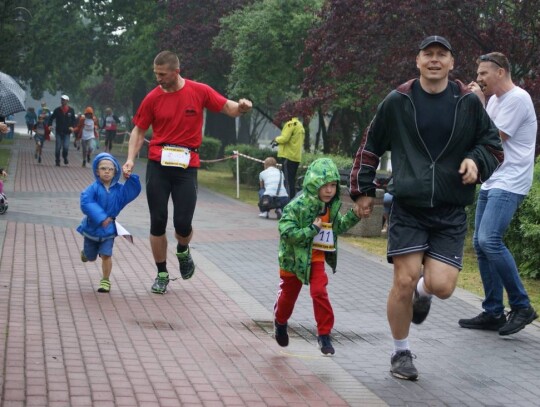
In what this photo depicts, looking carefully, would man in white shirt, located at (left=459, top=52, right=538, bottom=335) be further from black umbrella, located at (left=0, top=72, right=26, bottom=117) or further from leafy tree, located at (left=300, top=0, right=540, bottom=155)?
black umbrella, located at (left=0, top=72, right=26, bottom=117)

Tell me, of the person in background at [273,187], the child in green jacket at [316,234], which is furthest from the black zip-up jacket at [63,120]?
the child in green jacket at [316,234]

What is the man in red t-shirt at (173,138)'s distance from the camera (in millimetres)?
9109

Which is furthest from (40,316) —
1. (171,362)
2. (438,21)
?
(438,21)

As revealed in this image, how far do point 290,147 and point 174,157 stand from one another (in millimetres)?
10607

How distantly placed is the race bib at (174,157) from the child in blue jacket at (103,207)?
1.46 ft

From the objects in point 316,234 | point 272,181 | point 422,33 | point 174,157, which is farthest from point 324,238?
point 272,181

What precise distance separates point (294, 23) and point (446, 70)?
1876 cm

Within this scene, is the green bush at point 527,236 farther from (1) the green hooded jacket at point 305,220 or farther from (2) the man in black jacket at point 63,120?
(2) the man in black jacket at point 63,120

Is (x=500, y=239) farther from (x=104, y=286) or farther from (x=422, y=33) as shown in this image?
(x=422, y=33)

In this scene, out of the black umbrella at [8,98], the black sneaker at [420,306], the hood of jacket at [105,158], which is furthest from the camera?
the black umbrella at [8,98]

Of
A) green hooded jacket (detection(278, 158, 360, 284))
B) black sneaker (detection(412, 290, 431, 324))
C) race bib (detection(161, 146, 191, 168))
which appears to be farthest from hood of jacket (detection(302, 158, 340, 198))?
race bib (detection(161, 146, 191, 168))

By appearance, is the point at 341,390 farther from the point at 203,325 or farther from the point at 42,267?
the point at 42,267

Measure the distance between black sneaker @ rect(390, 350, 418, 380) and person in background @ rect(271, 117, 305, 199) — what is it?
42.0ft

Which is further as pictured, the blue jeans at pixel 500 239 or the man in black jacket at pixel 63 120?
the man in black jacket at pixel 63 120
